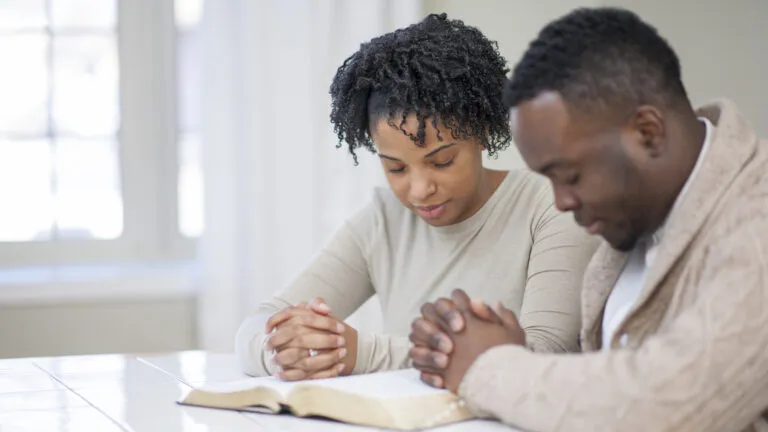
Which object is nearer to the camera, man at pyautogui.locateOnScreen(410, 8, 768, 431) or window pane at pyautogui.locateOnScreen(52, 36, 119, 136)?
man at pyautogui.locateOnScreen(410, 8, 768, 431)

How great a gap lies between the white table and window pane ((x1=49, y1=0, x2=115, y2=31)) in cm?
171

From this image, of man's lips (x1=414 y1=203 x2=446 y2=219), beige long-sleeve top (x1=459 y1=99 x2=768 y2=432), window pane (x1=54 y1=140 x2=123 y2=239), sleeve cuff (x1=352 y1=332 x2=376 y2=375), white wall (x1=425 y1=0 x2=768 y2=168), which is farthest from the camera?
white wall (x1=425 y1=0 x2=768 y2=168)

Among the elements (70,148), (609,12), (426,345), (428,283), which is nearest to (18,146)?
(70,148)

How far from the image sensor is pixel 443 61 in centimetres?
176

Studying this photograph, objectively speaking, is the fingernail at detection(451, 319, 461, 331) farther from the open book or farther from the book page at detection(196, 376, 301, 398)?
the book page at detection(196, 376, 301, 398)

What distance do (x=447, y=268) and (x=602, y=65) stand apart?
819mm

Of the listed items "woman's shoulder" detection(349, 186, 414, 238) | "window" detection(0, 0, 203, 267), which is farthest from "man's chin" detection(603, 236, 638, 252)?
"window" detection(0, 0, 203, 267)

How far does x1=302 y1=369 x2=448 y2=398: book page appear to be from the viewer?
1263 mm

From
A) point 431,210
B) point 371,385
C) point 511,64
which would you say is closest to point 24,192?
point 511,64

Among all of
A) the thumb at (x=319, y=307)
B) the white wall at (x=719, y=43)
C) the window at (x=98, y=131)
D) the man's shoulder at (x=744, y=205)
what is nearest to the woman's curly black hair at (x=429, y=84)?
the thumb at (x=319, y=307)

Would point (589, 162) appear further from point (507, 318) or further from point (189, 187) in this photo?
point (189, 187)

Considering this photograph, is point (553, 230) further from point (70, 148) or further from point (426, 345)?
point (70, 148)

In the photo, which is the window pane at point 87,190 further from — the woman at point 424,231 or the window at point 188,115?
the woman at point 424,231

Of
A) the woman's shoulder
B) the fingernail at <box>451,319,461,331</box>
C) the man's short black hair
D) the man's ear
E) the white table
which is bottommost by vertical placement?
the white table
